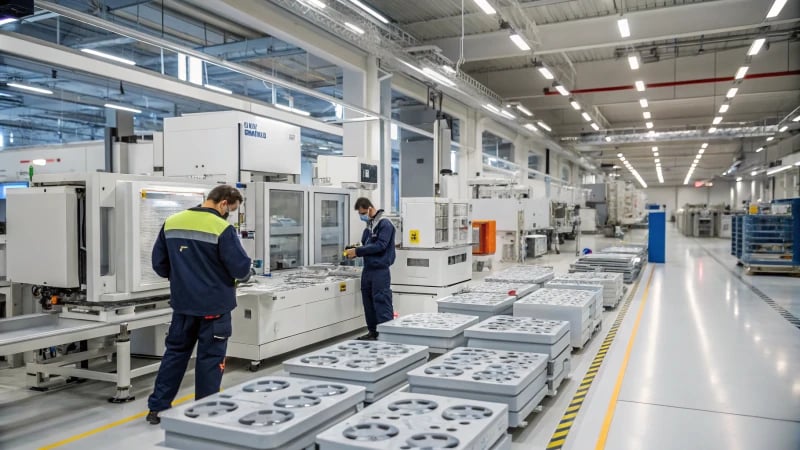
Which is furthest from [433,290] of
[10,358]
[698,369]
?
[10,358]

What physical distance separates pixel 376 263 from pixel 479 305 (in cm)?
131

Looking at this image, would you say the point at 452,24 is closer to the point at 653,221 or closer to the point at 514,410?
the point at 653,221

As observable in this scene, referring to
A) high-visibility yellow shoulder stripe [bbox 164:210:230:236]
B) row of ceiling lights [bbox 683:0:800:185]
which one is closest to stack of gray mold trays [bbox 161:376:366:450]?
high-visibility yellow shoulder stripe [bbox 164:210:230:236]

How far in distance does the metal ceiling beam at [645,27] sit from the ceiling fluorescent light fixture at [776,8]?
0.58 meters

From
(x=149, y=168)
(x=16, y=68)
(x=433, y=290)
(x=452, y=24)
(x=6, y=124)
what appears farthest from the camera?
(x=6, y=124)

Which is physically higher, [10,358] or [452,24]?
[452,24]

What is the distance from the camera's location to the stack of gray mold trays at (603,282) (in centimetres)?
796

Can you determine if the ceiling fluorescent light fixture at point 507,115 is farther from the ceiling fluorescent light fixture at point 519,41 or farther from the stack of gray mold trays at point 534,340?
the stack of gray mold trays at point 534,340

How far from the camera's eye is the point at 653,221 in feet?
51.1

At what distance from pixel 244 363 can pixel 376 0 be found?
7.41 m

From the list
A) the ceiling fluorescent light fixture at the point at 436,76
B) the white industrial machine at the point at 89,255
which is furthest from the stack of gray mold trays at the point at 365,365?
the ceiling fluorescent light fixture at the point at 436,76

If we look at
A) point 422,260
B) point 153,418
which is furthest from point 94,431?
point 422,260

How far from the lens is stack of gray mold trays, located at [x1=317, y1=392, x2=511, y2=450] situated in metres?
2.36

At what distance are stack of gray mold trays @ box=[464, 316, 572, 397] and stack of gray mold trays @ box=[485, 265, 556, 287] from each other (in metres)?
2.80
